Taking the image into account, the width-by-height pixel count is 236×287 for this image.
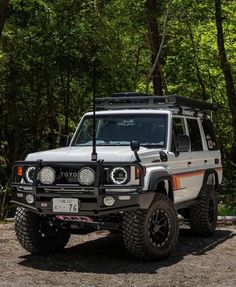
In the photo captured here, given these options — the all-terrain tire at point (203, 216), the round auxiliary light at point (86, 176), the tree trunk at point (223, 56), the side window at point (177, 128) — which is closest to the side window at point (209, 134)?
the all-terrain tire at point (203, 216)

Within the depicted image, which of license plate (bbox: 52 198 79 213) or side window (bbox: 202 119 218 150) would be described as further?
side window (bbox: 202 119 218 150)

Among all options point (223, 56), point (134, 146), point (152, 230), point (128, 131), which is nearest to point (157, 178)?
point (134, 146)

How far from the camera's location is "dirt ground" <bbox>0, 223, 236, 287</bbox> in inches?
253

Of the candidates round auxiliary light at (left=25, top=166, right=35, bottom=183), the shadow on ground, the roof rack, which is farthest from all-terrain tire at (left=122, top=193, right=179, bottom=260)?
the roof rack

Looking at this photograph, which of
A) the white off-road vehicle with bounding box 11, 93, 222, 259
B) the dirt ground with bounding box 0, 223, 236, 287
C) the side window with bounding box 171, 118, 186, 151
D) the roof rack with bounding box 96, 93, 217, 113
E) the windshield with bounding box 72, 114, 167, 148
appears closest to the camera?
the dirt ground with bounding box 0, 223, 236, 287

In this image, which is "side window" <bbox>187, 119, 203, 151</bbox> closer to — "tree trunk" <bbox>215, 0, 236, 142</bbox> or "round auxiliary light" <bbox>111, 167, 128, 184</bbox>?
"round auxiliary light" <bbox>111, 167, 128, 184</bbox>

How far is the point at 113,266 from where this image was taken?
725cm

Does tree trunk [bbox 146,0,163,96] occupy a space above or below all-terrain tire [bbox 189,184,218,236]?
above

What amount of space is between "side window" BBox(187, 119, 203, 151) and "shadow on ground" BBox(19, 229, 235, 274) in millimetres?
1558

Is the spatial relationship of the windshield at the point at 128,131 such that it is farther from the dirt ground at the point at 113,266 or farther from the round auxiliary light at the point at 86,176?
the dirt ground at the point at 113,266

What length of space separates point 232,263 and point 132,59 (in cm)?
1601

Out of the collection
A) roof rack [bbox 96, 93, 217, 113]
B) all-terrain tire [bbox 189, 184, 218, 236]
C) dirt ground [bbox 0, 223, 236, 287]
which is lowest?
dirt ground [bbox 0, 223, 236, 287]

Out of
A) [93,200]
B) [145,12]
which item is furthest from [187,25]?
[93,200]

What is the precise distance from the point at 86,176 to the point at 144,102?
2.39 metres
